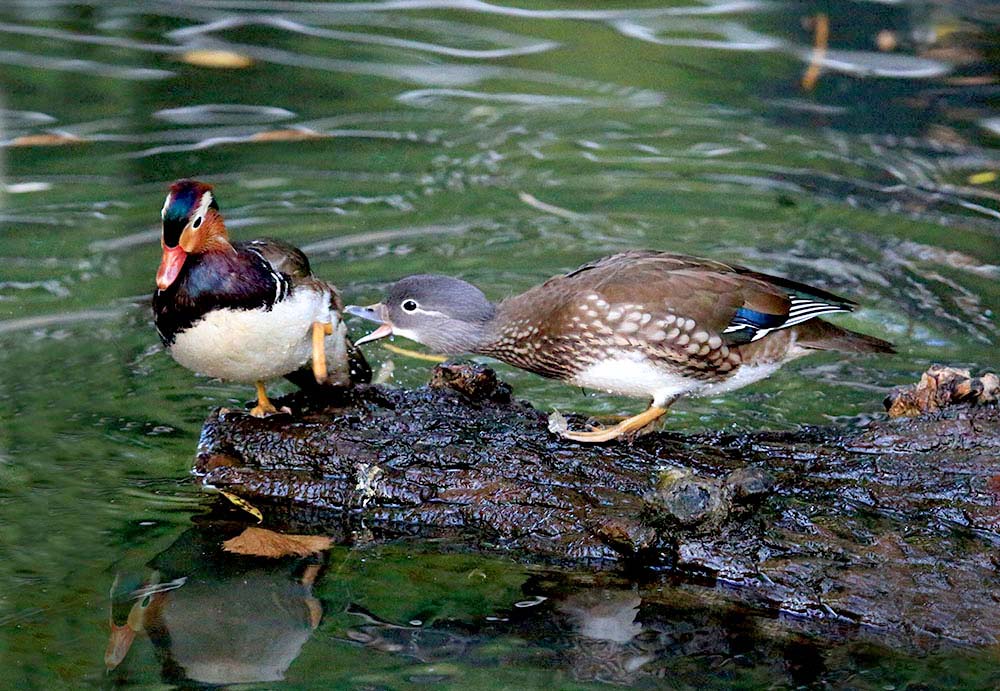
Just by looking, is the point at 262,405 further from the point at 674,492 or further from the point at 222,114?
the point at 222,114

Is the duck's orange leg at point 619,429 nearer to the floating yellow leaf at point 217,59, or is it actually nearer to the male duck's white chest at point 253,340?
the male duck's white chest at point 253,340

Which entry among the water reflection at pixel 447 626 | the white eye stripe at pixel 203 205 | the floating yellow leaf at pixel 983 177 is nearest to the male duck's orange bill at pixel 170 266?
the white eye stripe at pixel 203 205

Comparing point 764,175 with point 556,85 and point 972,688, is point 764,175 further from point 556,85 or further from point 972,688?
point 972,688

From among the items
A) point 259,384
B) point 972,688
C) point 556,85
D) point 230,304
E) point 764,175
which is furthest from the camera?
point 556,85

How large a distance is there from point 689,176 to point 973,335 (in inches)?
112

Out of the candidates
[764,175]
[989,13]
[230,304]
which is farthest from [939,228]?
[230,304]

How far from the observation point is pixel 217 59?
36.9 ft

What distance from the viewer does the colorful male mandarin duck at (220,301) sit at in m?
5.50

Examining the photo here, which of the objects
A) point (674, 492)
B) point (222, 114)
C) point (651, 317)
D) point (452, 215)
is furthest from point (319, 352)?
point (222, 114)

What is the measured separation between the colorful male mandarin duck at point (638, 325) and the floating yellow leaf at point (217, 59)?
19.3 feet

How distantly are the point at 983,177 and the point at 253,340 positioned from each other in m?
5.88

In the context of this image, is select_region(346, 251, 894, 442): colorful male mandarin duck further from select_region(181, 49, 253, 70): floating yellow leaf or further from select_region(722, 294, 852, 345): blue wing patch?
select_region(181, 49, 253, 70): floating yellow leaf

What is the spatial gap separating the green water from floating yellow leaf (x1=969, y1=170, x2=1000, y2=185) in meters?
0.02

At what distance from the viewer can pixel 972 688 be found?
14.5 ft
